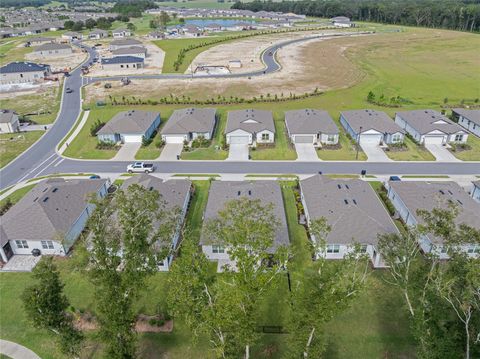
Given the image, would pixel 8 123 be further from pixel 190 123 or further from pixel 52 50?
pixel 52 50

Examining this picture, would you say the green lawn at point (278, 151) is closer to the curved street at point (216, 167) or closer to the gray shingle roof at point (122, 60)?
the curved street at point (216, 167)

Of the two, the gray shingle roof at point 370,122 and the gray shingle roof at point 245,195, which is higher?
the gray shingle roof at point 370,122

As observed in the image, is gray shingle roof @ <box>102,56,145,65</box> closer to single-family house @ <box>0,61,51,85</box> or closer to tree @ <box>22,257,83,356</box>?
single-family house @ <box>0,61,51,85</box>

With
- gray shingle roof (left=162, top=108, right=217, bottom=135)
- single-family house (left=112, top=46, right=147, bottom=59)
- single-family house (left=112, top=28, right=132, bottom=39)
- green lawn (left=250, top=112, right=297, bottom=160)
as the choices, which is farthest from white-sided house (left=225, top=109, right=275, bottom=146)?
single-family house (left=112, top=28, right=132, bottom=39)

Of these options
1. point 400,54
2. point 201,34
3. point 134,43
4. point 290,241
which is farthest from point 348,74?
point 201,34

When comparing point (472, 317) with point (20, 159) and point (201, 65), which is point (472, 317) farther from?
point (201, 65)

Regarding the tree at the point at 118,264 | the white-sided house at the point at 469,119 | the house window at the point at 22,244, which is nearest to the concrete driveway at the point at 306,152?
the white-sided house at the point at 469,119
